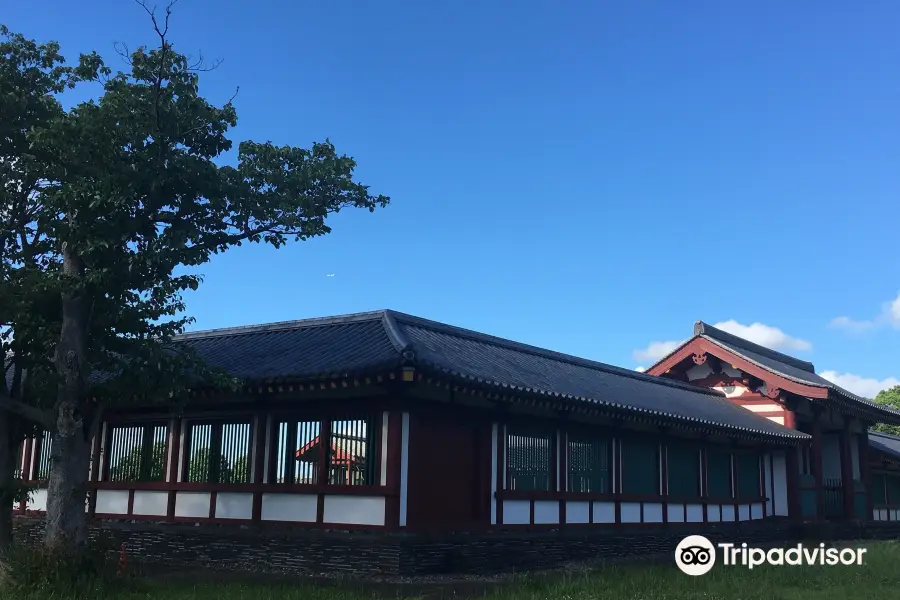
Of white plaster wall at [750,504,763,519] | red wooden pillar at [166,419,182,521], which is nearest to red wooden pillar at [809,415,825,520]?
white plaster wall at [750,504,763,519]

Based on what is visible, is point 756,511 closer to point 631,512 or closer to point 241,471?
→ point 631,512

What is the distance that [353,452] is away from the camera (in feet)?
52.2

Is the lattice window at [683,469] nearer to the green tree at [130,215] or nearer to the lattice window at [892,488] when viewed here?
the green tree at [130,215]

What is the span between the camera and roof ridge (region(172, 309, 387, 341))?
19.0 m

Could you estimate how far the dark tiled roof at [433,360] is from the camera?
50.8 ft

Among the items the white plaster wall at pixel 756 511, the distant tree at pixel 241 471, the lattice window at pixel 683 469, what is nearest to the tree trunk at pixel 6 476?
the distant tree at pixel 241 471

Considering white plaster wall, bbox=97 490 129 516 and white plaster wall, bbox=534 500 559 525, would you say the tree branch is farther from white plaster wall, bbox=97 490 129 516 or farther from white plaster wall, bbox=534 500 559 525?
white plaster wall, bbox=534 500 559 525

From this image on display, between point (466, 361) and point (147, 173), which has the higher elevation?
point (147, 173)

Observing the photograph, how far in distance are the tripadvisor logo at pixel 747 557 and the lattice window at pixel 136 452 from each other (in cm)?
1091

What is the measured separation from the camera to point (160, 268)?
1367 centimetres

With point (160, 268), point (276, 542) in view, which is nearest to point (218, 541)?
point (276, 542)

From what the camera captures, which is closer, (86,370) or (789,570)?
(86,370)

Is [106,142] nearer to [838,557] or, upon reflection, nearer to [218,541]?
[218,541]

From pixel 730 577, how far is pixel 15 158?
44.3 ft
